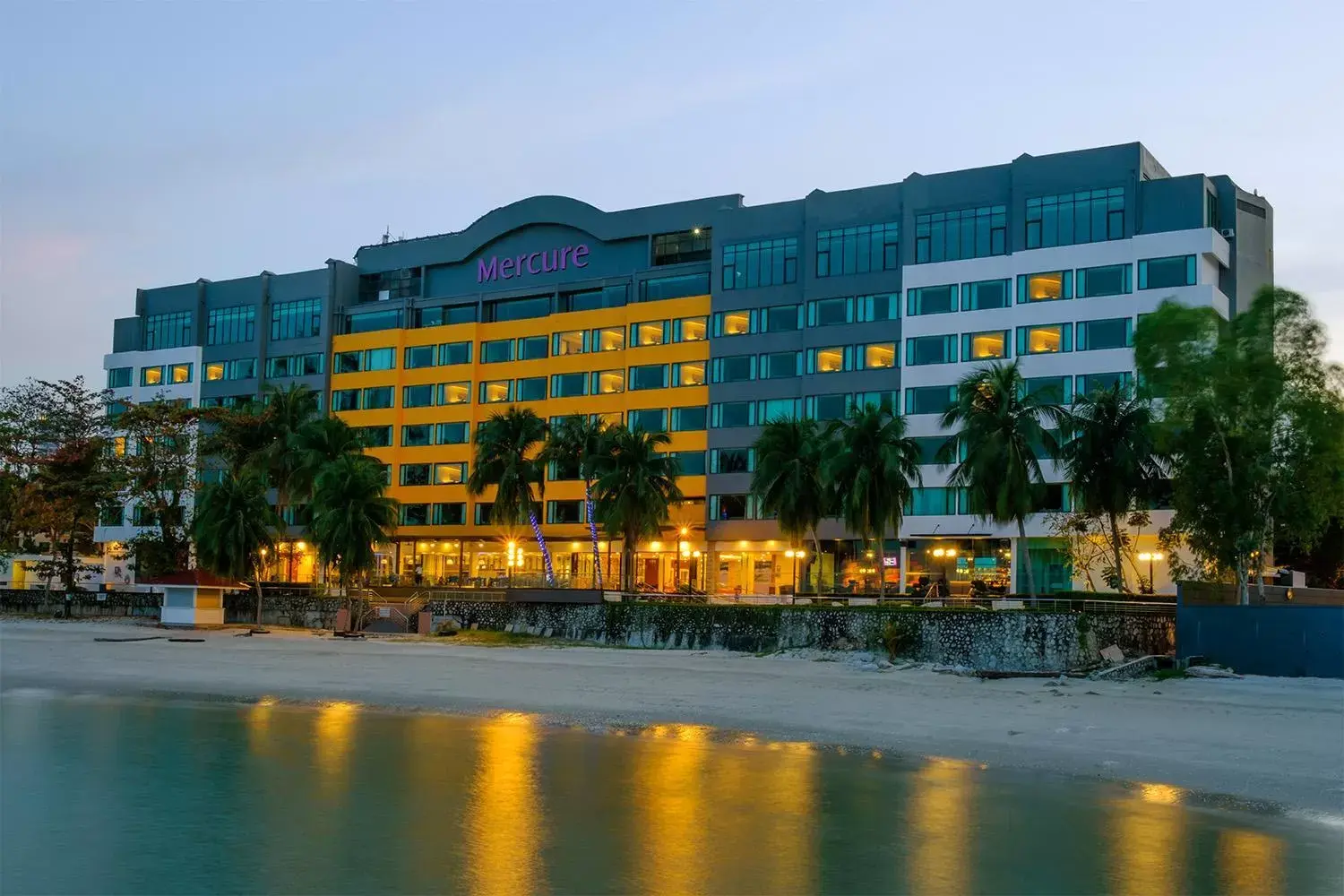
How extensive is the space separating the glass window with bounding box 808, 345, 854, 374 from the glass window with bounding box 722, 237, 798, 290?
5752 millimetres

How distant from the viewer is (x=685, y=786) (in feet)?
84.1

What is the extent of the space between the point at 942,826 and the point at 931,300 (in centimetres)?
6492

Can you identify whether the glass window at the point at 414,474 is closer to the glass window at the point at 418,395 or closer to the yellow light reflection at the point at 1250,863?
the glass window at the point at 418,395

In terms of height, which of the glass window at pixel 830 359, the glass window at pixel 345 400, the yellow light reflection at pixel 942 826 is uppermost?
the glass window at pixel 830 359

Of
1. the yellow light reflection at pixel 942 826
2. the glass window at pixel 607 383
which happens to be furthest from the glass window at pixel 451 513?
the yellow light reflection at pixel 942 826

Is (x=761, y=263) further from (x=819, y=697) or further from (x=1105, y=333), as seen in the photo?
(x=819, y=697)

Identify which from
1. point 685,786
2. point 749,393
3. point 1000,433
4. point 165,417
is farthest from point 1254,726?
point 165,417

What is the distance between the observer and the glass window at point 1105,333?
251 ft

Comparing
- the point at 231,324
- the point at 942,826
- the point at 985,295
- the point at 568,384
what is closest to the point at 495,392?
the point at 568,384

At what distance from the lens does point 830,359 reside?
286 feet

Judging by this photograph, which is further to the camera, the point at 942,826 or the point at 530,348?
the point at 530,348

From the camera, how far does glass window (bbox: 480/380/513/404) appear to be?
102625mm

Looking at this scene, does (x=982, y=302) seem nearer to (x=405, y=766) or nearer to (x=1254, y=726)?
(x=1254, y=726)

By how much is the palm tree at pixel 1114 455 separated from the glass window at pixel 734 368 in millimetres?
33750
